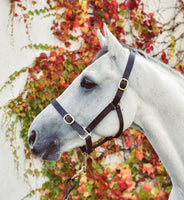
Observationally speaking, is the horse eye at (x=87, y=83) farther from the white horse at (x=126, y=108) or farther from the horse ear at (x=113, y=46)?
the horse ear at (x=113, y=46)

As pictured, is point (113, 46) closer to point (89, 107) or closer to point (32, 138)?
point (89, 107)

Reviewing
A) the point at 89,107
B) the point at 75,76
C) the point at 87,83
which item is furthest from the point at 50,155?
the point at 75,76

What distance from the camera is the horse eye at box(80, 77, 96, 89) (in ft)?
4.15

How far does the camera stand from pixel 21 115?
107 inches

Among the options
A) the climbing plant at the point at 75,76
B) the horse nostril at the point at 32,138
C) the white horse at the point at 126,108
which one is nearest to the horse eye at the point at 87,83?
the white horse at the point at 126,108

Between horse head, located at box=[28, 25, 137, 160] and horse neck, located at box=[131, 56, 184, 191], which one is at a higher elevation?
horse head, located at box=[28, 25, 137, 160]

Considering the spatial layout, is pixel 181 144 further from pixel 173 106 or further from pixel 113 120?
pixel 113 120

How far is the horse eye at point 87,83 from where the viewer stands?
1266 mm

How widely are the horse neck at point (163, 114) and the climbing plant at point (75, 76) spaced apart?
1.68 metres

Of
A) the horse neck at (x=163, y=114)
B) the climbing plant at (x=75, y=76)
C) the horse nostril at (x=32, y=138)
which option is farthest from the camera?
the climbing plant at (x=75, y=76)

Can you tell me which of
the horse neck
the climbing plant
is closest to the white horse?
the horse neck

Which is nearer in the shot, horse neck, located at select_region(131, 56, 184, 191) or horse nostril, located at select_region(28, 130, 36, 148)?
horse neck, located at select_region(131, 56, 184, 191)

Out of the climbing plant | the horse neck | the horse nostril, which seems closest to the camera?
the horse neck

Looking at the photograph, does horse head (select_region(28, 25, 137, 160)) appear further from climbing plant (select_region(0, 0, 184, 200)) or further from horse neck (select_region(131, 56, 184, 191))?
climbing plant (select_region(0, 0, 184, 200))
